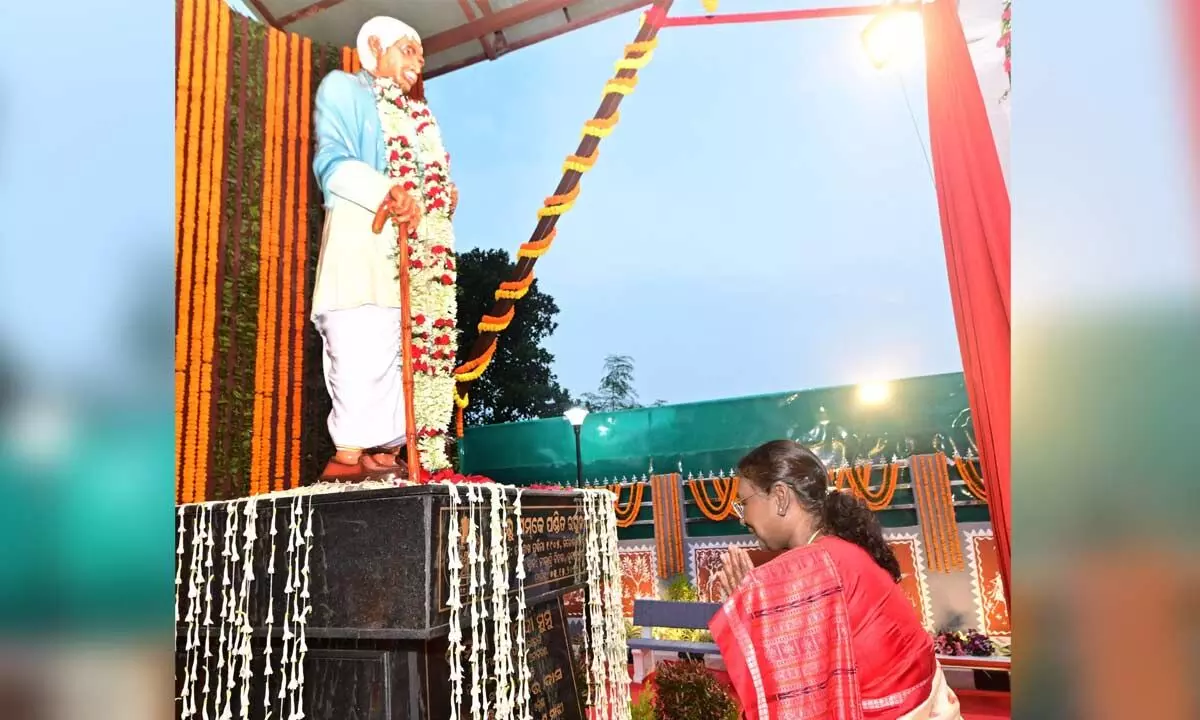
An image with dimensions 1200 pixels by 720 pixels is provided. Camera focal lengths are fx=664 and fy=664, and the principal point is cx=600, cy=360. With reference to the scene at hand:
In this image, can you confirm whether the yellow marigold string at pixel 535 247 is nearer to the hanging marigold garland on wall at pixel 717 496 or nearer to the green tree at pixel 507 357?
the hanging marigold garland on wall at pixel 717 496

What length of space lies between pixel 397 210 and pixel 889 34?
313 cm

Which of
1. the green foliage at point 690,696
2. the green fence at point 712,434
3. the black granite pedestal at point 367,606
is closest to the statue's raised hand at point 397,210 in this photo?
the black granite pedestal at point 367,606

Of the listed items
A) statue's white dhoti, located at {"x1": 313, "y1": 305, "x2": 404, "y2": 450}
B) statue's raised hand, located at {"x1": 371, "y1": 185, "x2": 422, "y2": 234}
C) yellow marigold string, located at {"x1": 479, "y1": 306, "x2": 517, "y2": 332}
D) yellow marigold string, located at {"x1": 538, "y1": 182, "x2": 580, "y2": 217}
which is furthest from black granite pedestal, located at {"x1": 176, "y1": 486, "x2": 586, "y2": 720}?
yellow marigold string, located at {"x1": 538, "y1": 182, "x2": 580, "y2": 217}

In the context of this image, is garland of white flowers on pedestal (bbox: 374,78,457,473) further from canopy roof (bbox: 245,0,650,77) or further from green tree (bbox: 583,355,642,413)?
green tree (bbox: 583,355,642,413)

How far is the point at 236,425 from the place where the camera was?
3.60 m

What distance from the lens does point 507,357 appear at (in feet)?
60.1

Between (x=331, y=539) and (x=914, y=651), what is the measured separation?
7.07 feet

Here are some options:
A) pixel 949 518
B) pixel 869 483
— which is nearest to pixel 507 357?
pixel 869 483

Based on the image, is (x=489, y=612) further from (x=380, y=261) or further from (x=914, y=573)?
(x=914, y=573)

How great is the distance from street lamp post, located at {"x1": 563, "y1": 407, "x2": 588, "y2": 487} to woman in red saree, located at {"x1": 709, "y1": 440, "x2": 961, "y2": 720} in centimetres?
590

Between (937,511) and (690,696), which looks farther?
(937,511)

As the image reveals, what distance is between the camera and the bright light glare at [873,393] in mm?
7359
